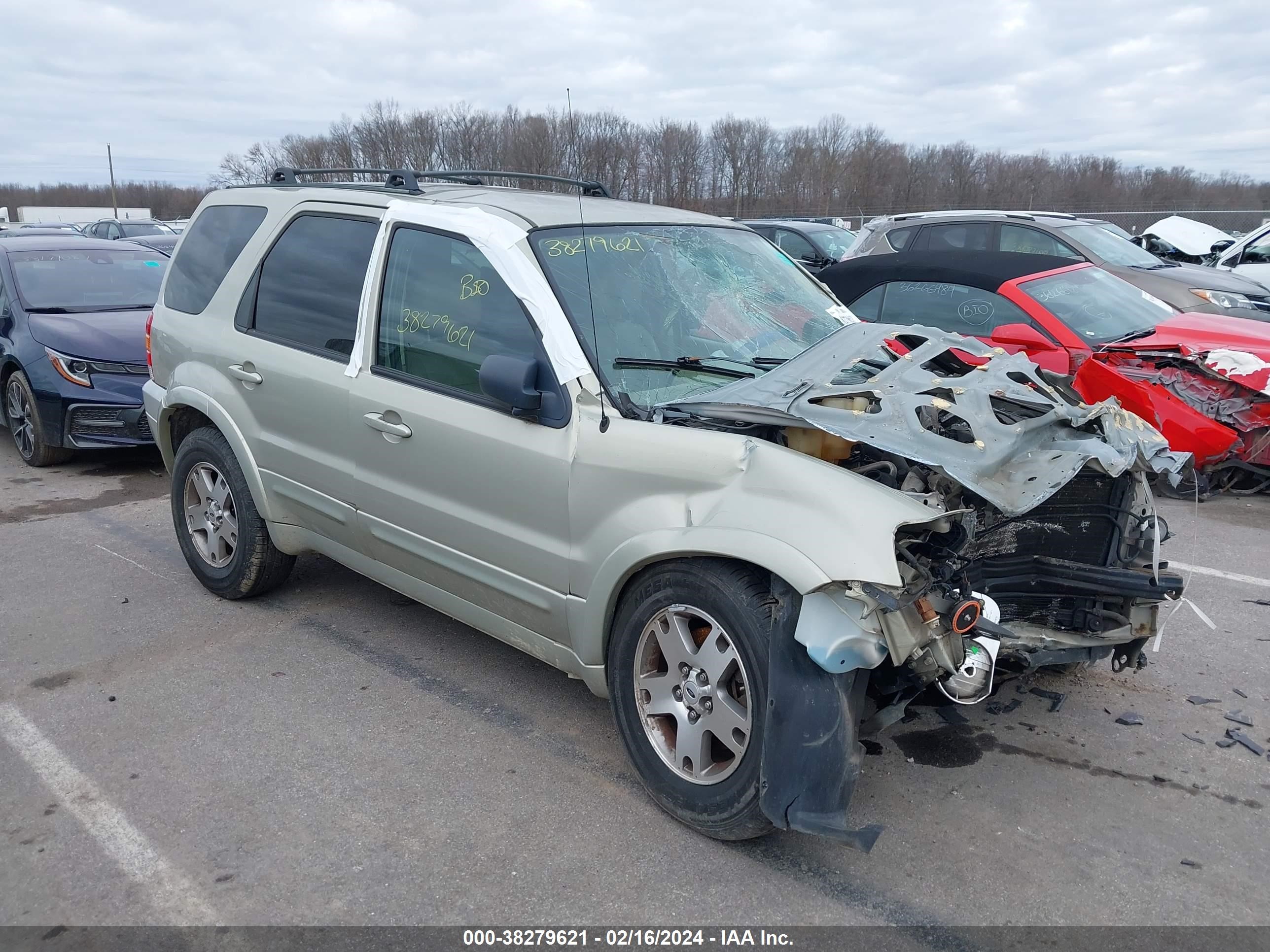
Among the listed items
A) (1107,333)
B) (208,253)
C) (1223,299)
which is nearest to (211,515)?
(208,253)

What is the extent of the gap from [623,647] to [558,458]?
0.66m

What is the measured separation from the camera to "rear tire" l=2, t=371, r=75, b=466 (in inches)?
303

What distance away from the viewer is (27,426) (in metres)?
7.94

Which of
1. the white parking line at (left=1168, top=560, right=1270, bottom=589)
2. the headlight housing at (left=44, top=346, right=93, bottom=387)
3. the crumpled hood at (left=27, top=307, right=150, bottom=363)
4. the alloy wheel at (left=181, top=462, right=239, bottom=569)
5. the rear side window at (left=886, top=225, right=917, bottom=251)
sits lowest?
the white parking line at (left=1168, top=560, right=1270, bottom=589)

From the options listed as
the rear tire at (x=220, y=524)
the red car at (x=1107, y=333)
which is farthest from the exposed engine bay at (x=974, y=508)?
the red car at (x=1107, y=333)

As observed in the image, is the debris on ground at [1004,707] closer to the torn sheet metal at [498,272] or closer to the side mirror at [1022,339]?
the torn sheet metal at [498,272]

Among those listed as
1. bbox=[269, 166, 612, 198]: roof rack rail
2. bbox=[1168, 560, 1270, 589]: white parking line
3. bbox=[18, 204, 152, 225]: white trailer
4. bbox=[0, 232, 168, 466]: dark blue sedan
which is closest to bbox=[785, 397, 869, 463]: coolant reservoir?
bbox=[269, 166, 612, 198]: roof rack rail

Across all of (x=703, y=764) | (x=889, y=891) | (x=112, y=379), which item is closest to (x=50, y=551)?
(x=112, y=379)

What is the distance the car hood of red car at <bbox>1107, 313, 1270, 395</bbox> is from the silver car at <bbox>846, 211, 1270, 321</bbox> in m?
2.59

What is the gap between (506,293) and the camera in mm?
3523

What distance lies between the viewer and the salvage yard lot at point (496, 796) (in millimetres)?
2803

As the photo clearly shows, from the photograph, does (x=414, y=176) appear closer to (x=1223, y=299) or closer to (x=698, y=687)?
(x=698, y=687)

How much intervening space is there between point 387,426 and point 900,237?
7.52m

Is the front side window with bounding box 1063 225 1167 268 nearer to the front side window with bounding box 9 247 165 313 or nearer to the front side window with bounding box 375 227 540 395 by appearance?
the front side window with bounding box 375 227 540 395
